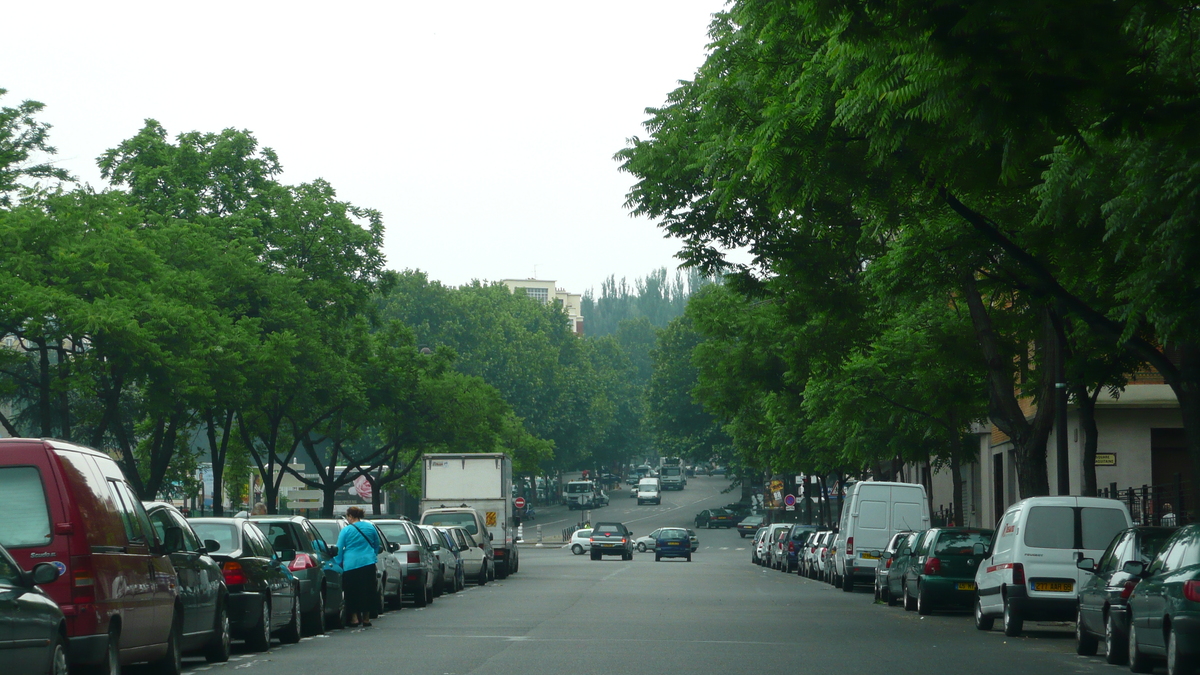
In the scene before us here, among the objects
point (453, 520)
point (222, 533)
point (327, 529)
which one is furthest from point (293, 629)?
point (453, 520)

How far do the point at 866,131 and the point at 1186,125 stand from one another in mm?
4157

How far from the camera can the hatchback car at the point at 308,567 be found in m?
20.0

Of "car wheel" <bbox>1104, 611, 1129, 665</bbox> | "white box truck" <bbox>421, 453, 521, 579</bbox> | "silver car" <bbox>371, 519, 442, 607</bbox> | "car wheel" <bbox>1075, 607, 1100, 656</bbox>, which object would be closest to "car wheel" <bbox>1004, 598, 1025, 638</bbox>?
"car wheel" <bbox>1075, 607, 1100, 656</bbox>

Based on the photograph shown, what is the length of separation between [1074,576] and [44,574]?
1389cm

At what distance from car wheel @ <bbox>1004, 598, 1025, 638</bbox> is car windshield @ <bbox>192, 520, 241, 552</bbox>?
9479 millimetres

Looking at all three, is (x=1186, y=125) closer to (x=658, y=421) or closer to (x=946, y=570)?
(x=946, y=570)

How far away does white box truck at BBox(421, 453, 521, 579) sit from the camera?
43.6 meters

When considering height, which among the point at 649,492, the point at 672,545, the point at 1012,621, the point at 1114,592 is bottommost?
the point at 672,545

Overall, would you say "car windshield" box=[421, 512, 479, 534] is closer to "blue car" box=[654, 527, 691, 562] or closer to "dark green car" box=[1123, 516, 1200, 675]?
"blue car" box=[654, 527, 691, 562]

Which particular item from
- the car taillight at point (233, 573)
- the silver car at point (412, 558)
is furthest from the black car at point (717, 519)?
the car taillight at point (233, 573)

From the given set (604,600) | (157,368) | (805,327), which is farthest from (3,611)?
(157,368)

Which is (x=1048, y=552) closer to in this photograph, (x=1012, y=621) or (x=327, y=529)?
(x=1012, y=621)

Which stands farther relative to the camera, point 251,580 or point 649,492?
point 649,492

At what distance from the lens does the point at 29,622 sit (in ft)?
31.6
